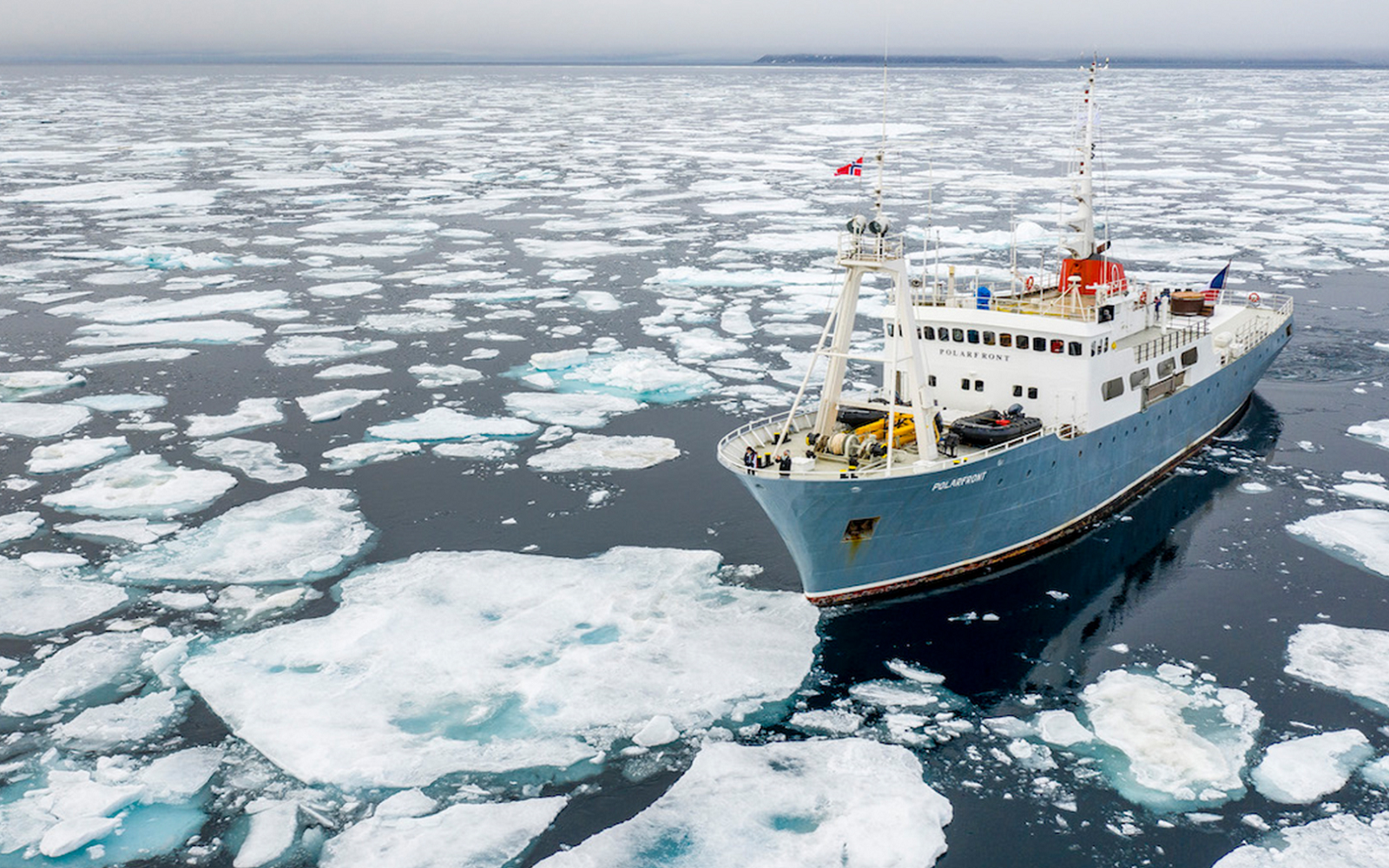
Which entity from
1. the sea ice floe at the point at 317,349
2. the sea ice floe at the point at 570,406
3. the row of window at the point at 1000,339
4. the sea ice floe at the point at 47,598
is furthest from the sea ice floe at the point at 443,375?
the row of window at the point at 1000,339

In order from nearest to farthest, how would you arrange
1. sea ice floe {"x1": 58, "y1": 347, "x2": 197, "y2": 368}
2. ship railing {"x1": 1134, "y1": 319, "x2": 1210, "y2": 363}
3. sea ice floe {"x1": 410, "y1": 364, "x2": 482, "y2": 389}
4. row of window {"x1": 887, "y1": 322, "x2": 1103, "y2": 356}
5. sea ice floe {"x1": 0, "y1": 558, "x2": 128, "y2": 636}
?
sea ice floe {"x1": 0, "y1": 558, "x2": 128, "y2": 636}, row of window {"x1": 887, "y1": 322, "x2": 1103, "y2": 356}, ship railing {"x1": 1134, "y1": 319, "x2": 1210, "y2": 363}, sea ice floe {"x1": 410, "y1": 364, "x2": 482, "y2": 389}, sea ice floe {"x1": 58, "y1": 347, "x2": 197, "y2": 368}

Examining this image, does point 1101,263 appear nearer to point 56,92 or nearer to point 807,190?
point 807,190

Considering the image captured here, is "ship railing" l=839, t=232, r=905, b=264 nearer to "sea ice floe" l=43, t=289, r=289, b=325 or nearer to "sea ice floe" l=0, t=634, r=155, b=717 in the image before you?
"sea ice floe" l=0, t=634, r=155, b=717

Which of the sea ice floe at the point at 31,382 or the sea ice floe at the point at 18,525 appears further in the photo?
the sea ice floe at the point at 31,382

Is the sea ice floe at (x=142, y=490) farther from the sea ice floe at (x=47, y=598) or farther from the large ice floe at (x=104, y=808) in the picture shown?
the large ice floe at (x=104, y=808)

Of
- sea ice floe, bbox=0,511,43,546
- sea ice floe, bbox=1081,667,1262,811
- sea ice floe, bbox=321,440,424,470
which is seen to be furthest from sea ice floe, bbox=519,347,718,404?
sea ice floe, bbox=1081,667,1262,811

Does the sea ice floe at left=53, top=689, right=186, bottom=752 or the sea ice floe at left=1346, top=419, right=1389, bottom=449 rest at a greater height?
the sea ice floe at left=1346, top=419, right=1389, bottom=449
